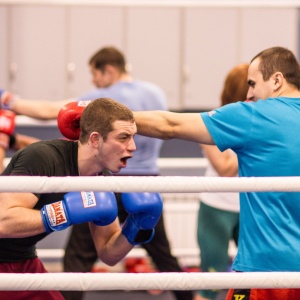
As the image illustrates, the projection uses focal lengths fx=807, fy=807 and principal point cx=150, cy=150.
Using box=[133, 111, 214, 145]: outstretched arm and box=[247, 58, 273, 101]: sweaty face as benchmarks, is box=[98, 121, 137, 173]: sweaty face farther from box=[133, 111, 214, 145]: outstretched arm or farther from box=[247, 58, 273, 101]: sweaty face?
box=[247, 58, 273, 101]: sweaty face

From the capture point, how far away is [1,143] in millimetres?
3045

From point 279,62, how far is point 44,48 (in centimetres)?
334

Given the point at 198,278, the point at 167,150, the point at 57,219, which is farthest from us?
the point at 167,150

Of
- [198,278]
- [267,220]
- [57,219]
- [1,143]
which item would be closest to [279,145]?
[267,220]

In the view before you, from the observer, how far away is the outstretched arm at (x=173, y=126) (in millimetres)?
2119

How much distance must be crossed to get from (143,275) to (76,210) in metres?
0.29

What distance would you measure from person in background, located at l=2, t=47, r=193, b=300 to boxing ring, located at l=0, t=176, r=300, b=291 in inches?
51.9

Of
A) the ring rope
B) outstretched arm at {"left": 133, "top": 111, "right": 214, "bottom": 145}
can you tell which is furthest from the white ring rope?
outstretched arm at {"left": 133, "top": 111, "right": 214, "bottom": 145}

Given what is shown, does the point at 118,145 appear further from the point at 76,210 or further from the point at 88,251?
the point at 88,251

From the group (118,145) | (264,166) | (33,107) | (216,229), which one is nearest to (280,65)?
(264,166)

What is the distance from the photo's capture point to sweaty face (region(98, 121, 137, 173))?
2148 mm

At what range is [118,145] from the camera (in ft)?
7.13

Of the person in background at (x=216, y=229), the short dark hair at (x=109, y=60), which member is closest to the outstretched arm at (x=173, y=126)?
the person in background at (x=216, y=229)

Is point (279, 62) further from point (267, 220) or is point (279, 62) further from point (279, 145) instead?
point (267, 220)
